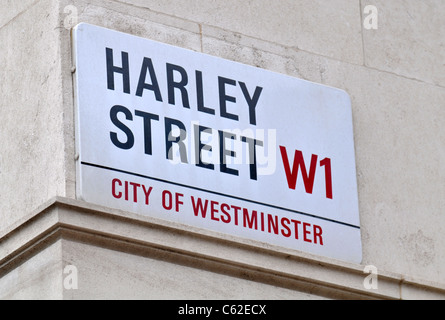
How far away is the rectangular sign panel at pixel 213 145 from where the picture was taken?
7.78 m

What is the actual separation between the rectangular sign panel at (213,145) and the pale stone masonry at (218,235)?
0.11 meters

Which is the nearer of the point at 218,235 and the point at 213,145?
the point at 218,235

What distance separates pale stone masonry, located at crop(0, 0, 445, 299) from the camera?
7.61m

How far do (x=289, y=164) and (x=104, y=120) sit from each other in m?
0.99

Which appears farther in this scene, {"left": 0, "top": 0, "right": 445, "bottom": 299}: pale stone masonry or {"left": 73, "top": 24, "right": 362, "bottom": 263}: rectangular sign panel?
{"left": 73, "top": 24, "right": 362, "bottom": 263}: rectangular sign panel

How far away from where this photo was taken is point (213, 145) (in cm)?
805

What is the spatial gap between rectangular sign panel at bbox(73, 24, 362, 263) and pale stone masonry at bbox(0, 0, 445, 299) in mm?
106

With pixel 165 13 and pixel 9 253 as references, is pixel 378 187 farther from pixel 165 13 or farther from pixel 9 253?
pixel 9 253

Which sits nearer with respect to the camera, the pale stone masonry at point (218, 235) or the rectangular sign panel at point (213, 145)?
the pale stone masonry at point (218, 235)

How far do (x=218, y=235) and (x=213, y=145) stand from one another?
1.61 ft

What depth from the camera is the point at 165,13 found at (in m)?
8.32

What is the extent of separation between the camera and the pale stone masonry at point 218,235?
7.61 metres

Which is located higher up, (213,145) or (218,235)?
(213,145)
